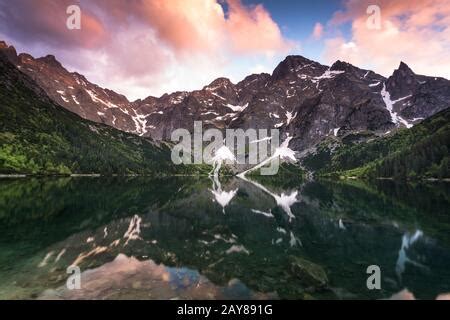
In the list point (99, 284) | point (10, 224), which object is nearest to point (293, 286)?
point (99, 284)

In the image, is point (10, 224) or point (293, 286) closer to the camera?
point (293, 286)

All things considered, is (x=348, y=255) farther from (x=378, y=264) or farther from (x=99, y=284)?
(x=99, y=284)

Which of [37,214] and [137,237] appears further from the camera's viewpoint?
[37,214]

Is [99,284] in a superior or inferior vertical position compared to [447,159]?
inferior

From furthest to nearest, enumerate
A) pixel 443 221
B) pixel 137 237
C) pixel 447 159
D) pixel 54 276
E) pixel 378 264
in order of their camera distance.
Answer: pixel 447 159
pixel 443 221
pixel 137 237
pixel 378 264
pixel 54 276

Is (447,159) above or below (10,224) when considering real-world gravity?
above

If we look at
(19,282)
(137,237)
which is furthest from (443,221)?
(19,282)

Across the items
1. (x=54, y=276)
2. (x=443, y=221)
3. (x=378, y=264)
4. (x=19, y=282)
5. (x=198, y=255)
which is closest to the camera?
(x=19, y=282)
